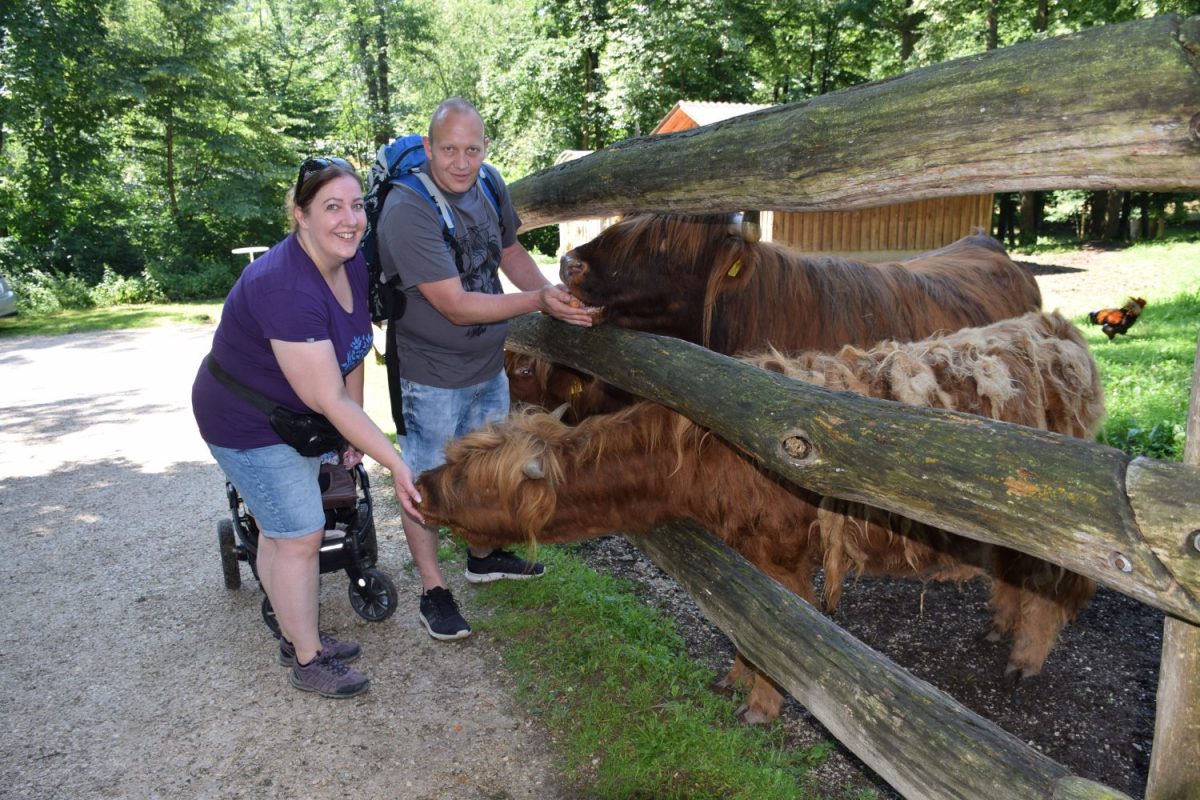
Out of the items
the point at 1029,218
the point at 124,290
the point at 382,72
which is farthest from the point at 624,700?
the point at 382,72

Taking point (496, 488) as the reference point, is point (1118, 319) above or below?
below

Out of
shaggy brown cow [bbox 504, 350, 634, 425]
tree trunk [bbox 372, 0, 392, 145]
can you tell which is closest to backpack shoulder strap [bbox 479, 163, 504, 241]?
shaggy brown cow [bbox 504, 350, 634, 425]

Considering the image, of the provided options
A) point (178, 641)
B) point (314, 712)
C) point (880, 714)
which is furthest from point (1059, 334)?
point (178, 641)

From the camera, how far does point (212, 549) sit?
5879 mm

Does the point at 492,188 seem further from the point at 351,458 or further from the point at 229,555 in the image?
the point at 229,555

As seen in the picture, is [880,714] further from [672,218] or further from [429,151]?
[429,151]

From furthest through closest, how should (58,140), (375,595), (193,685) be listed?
(58,140), (375,595), (193,685)

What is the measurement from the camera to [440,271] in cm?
375

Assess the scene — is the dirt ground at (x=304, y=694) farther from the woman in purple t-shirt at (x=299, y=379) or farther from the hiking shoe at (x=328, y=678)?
the woman in purple t-shirt at (x=299, y=379)

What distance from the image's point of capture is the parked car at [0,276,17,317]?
18078 millimetres

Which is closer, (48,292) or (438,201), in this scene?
(438,201)

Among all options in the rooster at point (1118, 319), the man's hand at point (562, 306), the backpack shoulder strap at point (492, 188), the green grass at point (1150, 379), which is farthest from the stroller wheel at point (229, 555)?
the rooster at point (1118, 319)

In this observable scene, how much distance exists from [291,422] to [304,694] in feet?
4.67

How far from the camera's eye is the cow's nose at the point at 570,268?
4.02 metres
